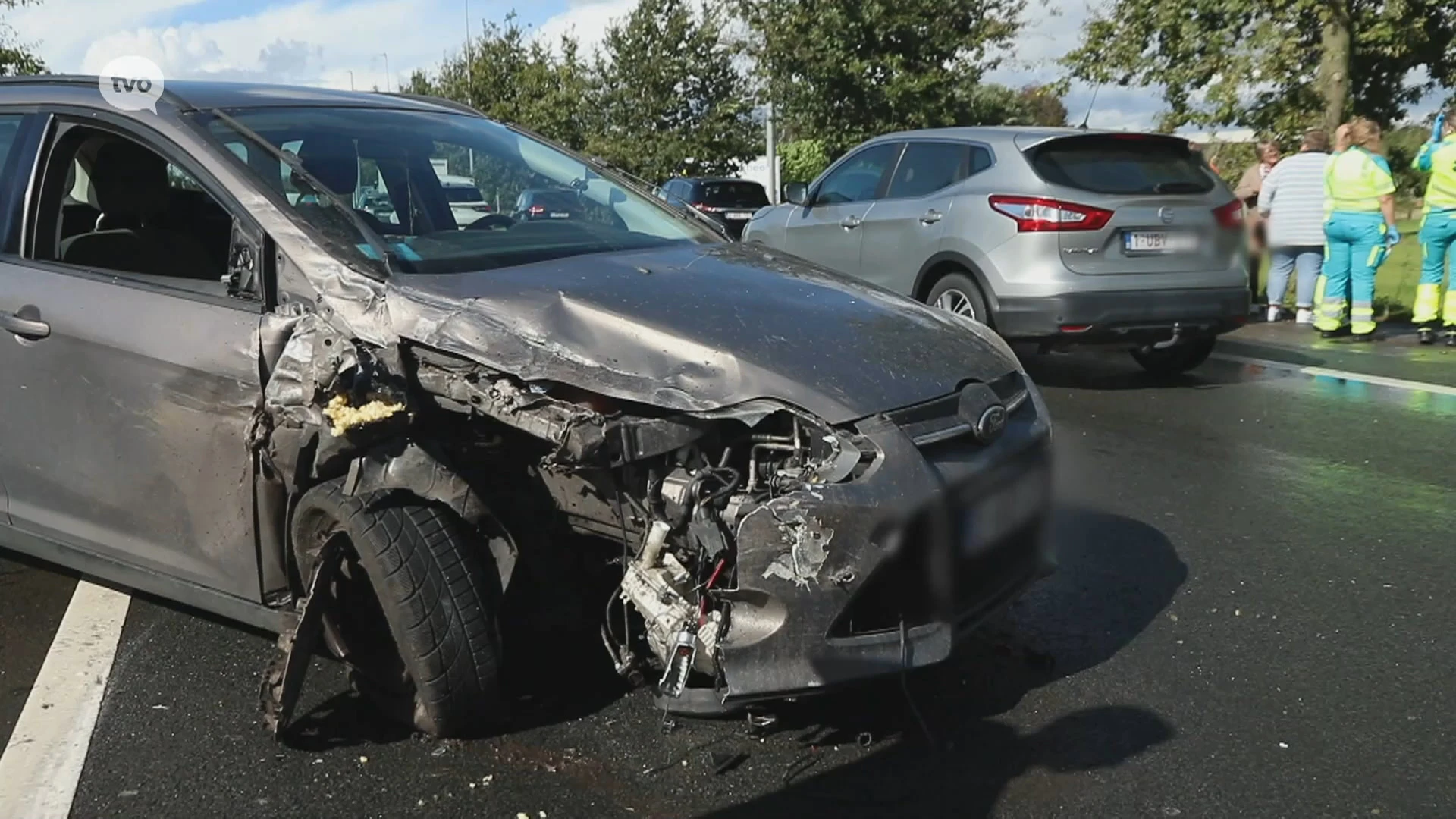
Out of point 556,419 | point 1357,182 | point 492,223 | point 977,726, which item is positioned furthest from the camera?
point 1357,182

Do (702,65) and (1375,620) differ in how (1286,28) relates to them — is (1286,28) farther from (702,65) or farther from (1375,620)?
(702,65)

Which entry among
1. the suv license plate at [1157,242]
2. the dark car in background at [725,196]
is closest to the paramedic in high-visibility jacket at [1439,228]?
the suv license plate at [1157,242]

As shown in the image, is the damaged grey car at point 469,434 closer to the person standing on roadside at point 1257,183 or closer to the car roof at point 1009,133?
the car roof at point 1009,133

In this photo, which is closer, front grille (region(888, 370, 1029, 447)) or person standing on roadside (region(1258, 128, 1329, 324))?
front grille (region(888, 370, 1029, 447))

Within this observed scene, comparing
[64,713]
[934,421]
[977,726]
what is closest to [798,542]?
[934,421]

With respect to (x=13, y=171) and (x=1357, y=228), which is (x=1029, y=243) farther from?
(x=13, y=171)

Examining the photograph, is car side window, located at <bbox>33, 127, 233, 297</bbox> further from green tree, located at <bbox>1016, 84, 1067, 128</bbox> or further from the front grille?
green tree, located at <bbox>1016, 84, 1067, 128</bbox>

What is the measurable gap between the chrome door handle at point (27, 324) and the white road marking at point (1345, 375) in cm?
777

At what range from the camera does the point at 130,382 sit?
3541mm

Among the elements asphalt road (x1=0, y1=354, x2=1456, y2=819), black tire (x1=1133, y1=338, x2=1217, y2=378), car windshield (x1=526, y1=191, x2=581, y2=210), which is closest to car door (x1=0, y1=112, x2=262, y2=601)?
asphalt road (x1=0, y1=354, x2=1456, y2=819)

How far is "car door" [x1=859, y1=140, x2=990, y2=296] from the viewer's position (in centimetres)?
865

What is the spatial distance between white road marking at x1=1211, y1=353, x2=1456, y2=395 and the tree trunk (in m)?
6.61

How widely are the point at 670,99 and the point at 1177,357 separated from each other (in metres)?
22.1

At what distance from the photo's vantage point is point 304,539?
10.9ft
